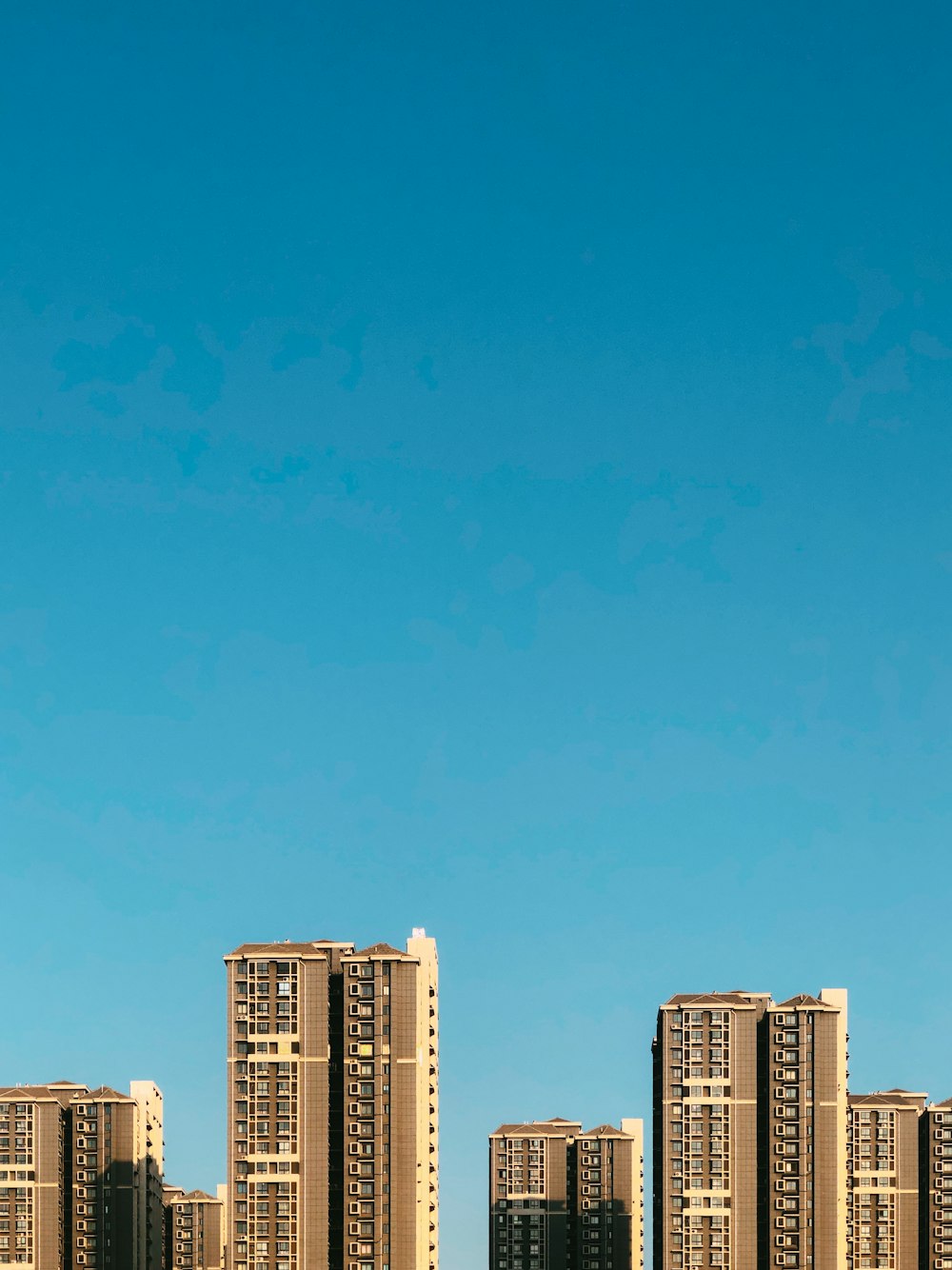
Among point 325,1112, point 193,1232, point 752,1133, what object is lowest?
point 193,1232

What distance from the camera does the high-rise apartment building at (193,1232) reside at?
84.0 metres

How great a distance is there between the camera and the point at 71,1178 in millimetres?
70375

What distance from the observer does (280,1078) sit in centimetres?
5862

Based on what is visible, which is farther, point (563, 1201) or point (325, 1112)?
point (563, 1201)

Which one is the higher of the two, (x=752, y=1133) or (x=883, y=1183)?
(x=752, y=1133)

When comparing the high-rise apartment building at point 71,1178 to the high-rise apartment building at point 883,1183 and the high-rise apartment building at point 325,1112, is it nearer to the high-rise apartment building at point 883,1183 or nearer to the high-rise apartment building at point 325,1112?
the high-rise apartment building at point 325,1112

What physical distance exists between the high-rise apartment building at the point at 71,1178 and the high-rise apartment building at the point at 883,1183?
2386 centimetres

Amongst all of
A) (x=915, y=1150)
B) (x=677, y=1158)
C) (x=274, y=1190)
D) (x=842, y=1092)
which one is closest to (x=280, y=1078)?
(x=274, y=1190)

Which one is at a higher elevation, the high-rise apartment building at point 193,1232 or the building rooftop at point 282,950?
the building rooftop at point 282,950

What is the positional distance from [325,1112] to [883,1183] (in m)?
23.1

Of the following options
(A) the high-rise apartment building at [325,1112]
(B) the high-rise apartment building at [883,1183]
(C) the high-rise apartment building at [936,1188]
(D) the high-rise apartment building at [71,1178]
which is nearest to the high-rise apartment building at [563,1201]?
(B) the high-rise apartment building at [883,1183]

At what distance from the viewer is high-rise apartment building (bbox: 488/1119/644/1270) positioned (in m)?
74.4

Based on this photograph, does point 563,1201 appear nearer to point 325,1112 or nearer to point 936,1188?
point 936,1188

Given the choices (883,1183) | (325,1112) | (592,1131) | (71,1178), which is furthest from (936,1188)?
(71,1178)
